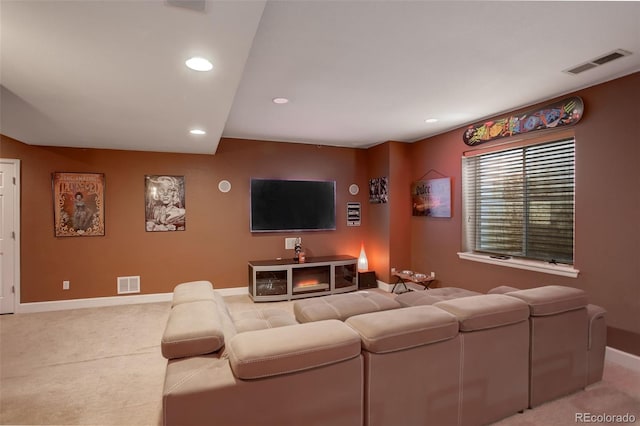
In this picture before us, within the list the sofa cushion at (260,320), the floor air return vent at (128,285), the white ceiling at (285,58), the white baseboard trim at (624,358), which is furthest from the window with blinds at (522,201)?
the floor air return vent at (128,285)

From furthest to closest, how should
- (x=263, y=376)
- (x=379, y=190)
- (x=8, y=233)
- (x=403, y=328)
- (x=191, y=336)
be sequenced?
(x=379, y=190) → (x=8, y=233) → (x=403, y=328) → (x=191, y=336) → (x=263, y=376)

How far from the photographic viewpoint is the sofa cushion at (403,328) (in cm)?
158

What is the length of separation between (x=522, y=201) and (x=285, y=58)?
2999mm

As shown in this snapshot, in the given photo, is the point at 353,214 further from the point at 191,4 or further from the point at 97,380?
the point at 191,4

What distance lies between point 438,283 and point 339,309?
105 inches

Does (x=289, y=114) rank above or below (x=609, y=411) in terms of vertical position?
above

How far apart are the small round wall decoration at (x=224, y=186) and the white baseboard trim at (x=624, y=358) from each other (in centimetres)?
A: 471

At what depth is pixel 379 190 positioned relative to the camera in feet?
17.7

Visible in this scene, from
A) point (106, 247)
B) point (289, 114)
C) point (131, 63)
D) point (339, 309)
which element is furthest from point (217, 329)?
point (106, 247)

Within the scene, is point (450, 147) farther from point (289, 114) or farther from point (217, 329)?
point (217, 329)

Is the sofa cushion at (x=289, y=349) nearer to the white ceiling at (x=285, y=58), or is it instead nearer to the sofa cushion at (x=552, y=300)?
the sofa cushion at (x=552, y=300)

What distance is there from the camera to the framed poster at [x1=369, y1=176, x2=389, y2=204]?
5.20 m

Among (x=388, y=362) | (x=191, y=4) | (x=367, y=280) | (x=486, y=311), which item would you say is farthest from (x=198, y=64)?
(x=367, y=280)

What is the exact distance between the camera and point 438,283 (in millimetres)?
4711
